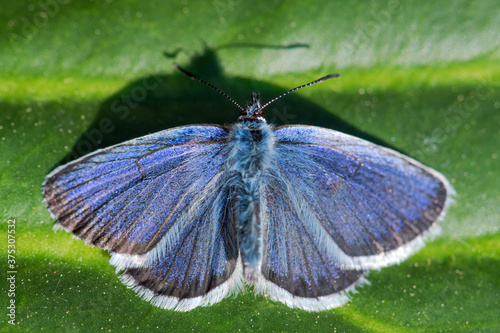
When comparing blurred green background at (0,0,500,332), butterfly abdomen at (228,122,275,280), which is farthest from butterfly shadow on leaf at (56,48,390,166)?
butterfly abdomen at (228,122,275,280)

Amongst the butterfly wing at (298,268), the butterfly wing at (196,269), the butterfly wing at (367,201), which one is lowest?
the butterfly wing at (196,269)

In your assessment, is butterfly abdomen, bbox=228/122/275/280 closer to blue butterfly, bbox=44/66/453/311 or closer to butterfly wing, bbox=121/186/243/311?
blue butterfly, bbox=44/66/453/311

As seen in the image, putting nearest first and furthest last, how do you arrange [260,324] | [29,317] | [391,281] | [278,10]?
[29,317]
[260,324]
[391,281]
[278,10]

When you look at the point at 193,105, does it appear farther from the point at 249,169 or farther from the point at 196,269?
the point at 196,269

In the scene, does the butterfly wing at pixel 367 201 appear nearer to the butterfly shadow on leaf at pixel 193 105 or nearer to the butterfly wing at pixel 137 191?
the butterfly shadow on leaf at pixel 193 105

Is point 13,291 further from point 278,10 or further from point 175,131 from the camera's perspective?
point 278,10

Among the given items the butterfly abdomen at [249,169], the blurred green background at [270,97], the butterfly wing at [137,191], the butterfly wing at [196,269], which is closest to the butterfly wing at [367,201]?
the butterfly abdomen at [249,169]

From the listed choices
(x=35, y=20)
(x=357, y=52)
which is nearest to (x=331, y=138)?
(x=357, y=52)
